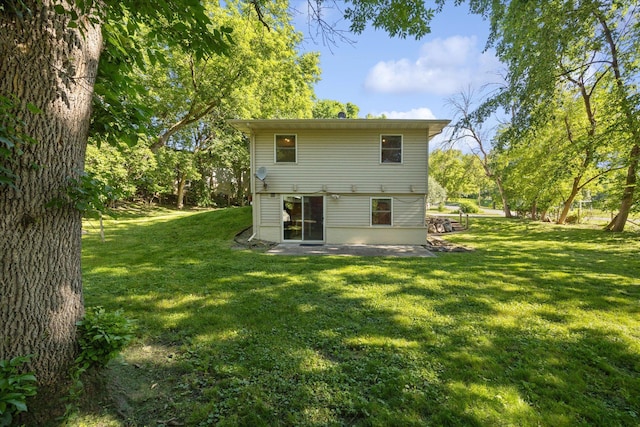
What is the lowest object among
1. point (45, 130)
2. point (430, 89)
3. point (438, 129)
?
point (45, 130)

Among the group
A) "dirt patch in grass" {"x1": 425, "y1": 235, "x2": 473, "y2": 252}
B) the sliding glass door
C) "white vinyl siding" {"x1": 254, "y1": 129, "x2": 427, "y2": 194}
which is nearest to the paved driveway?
"dirt patch in grass" {"x1": 425, "y1": 235, "x2": 473, "y2": 252}

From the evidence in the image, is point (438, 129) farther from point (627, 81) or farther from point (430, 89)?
point (627, 81)

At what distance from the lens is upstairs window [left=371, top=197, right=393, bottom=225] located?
10.1 m

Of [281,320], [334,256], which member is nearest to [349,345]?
[281,320]

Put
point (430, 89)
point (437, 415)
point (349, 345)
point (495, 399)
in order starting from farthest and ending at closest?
point (430, 89) → point (349, 345) → point (495, 399) → point (437, 415)

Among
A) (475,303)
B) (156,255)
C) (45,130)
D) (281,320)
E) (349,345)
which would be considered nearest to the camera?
(45,130)

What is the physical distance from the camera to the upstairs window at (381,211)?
10.1m

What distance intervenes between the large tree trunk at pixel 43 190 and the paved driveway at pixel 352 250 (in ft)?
20.9

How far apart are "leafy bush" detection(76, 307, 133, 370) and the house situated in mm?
8053

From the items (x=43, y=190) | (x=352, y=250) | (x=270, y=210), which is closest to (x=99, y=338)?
(x=43, y=190)

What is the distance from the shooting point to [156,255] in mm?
7457

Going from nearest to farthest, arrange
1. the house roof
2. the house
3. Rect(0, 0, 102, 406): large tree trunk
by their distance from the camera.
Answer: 1. Rect(0, 0, 102, 406): large tree trunk
2. the house roof
3. the house

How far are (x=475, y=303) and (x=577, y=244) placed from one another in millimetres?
9132

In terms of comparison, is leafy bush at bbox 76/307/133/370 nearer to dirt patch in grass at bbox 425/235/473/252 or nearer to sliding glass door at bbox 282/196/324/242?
sliding glass door at bbox 282/196/324/242
